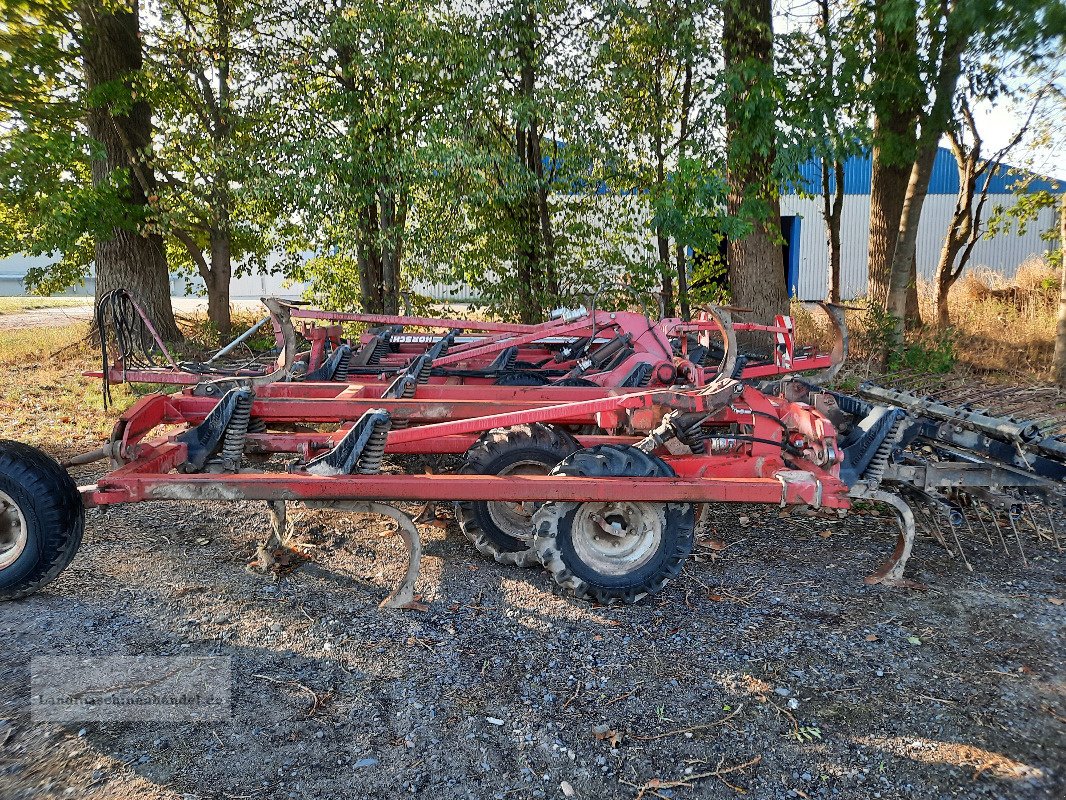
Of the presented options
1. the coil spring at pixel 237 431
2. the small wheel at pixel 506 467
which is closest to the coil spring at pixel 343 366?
the coil spring at pixel 237 431

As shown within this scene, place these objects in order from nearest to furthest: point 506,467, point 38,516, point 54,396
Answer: point 38,516 < point 506,467 < point 54,396

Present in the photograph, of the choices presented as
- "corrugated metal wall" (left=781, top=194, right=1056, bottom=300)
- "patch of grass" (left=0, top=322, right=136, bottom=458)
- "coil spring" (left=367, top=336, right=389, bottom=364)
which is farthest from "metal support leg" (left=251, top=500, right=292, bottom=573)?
"corrugated metal wall" (left=781, top=194, right=1056, bottom=300)

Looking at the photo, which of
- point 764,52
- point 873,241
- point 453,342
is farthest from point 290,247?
point 873,241

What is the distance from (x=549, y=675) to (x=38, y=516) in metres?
2.66

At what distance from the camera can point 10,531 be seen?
4.32m

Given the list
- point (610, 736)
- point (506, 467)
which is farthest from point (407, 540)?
point (610, 736)

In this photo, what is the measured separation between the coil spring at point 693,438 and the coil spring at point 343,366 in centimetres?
371

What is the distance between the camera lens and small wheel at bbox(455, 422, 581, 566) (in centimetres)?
486

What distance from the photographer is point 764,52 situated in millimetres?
10031

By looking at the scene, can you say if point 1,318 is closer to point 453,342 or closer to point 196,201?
point 196,201

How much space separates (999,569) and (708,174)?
20.3 ft

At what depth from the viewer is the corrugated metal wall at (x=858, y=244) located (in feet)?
93.4

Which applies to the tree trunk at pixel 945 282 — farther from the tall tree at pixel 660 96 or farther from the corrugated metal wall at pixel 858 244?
the corrugated metal wall at pixel 858 244

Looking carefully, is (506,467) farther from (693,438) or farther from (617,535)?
(693,438)
